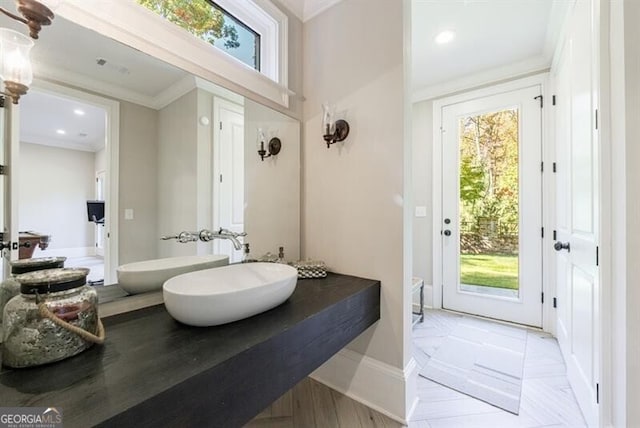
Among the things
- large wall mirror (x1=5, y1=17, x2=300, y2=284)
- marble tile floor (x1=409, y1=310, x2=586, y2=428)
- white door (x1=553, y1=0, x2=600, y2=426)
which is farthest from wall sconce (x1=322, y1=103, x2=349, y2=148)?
marble tile floor (x1=409, y1=310, x2=586, y2=428)

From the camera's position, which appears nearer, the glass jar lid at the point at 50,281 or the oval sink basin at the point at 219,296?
the glass jar lid at the point at 50,281

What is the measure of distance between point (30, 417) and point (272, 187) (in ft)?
4.54

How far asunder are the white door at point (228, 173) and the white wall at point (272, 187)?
5 cm

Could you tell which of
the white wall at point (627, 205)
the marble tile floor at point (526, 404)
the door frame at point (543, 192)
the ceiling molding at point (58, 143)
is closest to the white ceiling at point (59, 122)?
the ceiling molding at point (58, 143)

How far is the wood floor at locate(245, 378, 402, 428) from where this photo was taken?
1.39 meters

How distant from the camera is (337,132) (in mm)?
1622

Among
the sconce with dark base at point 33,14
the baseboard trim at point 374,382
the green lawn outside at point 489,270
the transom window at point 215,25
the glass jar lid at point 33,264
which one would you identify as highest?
the transom window at point 215,25

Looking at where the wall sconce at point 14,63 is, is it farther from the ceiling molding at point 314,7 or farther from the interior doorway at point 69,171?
the ceiling molding at point 314,7

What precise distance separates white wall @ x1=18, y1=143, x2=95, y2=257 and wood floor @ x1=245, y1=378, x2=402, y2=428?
1.22m

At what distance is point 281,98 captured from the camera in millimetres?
1723

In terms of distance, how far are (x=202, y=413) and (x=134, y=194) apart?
3.05ft

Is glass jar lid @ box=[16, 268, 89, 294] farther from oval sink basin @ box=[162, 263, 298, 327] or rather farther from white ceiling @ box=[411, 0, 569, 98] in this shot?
white ceiling @ box=[411, 0, 569, 98]

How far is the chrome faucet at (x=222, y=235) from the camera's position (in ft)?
4.41

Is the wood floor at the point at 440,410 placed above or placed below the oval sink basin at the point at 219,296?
below
